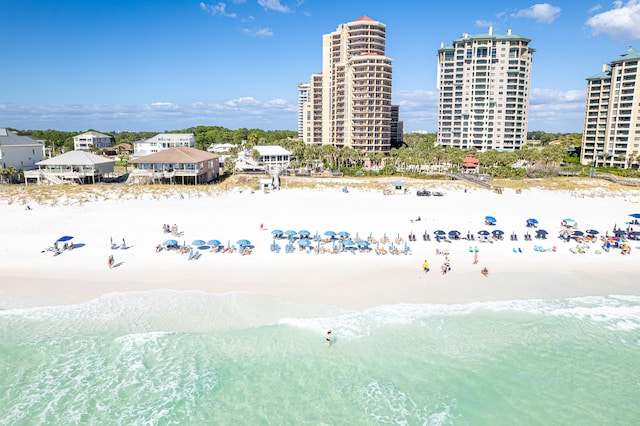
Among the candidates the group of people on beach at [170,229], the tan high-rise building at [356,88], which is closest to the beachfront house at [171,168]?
the group of people on beach at [170,229]

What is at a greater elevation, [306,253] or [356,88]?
[356,88]

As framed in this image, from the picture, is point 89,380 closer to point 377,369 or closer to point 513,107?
point 377,369

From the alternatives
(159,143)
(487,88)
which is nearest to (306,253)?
(159,143)

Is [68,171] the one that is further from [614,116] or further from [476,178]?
[614,116]

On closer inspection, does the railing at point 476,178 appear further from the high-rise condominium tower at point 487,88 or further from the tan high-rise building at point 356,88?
the high-rise condominium tower at point 487,88

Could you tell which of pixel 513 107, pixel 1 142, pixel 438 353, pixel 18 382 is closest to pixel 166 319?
pixel 18 382

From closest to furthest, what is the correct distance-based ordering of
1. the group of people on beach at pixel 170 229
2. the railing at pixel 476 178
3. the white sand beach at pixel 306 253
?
the white sand beach at pixel 306 253 → the group of people on beach at pixel 170 229 → the railing at pixel 476 178
